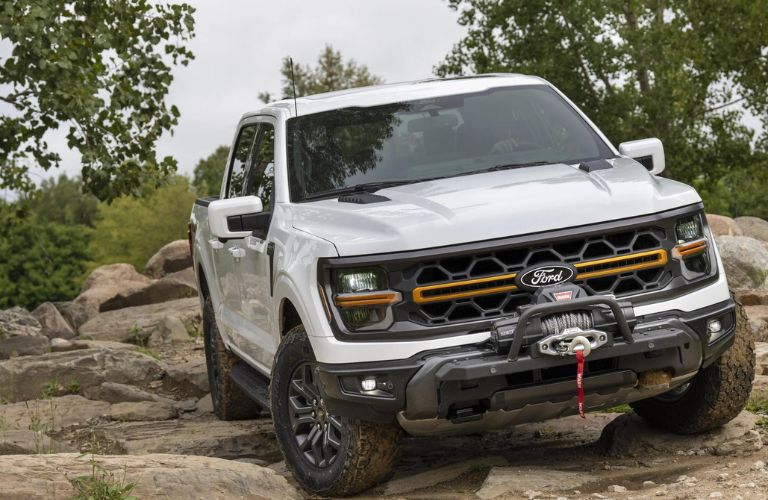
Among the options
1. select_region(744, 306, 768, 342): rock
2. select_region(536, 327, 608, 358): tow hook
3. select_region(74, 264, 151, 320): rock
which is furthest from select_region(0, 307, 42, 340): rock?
select_region(536, 327, 608, 358): tow hook

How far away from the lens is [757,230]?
20.2m

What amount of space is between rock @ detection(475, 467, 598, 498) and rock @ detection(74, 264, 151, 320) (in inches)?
734

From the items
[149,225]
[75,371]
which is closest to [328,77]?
[149,225]

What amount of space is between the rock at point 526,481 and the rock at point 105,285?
18639 millimetres

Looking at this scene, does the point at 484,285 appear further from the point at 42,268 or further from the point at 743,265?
the point at 42,268

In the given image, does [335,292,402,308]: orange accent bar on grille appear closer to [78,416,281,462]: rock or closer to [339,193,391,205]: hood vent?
[339,193,391,205]: hood vent

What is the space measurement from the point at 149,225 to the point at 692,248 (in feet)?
270

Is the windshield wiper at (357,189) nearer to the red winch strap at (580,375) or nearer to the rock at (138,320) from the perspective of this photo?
the red winch strap at (580,375)

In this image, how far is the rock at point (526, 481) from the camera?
6.07 m

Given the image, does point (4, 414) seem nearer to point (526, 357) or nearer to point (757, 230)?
point (526, 357)

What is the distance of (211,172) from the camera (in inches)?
3711

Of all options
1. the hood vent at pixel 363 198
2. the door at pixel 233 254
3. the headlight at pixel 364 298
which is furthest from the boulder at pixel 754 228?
the headlight at pixel 364 298

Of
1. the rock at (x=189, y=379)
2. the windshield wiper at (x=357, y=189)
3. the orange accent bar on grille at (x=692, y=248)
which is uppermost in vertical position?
the windshield wiper at (x=357, y=189)

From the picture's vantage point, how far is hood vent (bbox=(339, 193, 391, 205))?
20.7 ft
